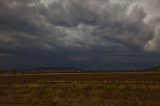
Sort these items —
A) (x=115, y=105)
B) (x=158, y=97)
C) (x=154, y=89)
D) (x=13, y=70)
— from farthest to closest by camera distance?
(x=13, y=70) < (x=154, y=89) < (x=158, y=97) < (x=115, y=105)

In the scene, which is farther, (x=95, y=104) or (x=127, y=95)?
(x=127, y=95)

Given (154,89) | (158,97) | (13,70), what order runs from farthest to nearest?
(13,70)
(154,89)
(158,97)

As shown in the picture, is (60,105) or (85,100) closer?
(60,105)

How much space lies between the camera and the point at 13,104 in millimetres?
24750

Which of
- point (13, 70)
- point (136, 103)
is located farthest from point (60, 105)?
point (13, 70)

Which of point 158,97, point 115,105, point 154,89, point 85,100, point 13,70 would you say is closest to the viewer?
point 115,105

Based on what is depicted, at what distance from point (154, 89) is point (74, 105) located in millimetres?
15150

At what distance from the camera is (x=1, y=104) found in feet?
80.9

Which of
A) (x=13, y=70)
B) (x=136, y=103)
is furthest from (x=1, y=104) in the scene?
(x=13, y=70)

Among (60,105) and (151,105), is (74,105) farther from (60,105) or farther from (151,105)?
(151,105)

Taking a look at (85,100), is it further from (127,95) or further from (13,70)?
(13,70)

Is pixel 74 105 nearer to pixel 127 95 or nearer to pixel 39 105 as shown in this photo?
pixel 39 105

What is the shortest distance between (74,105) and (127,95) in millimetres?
8330

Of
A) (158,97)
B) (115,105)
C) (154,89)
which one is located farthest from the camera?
(154,89)
